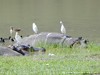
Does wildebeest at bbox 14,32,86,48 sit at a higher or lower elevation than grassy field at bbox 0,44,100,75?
lower

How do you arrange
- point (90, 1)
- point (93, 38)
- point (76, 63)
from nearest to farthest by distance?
point (76, 63)
point (93, 38)
point (90, 1)

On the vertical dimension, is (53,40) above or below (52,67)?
below

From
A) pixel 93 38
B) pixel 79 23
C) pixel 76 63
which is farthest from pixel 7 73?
pixel 79 23

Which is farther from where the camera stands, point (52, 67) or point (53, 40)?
point (53, 40)

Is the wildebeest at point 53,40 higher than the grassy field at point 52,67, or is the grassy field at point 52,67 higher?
the grassy field at point 52,67

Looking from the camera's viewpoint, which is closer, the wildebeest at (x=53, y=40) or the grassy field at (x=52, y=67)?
the grassy field at (x=52, y=67)

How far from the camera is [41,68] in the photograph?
33.1 feet

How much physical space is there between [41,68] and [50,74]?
858 mm

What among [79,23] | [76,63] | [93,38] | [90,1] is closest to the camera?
[76,63]

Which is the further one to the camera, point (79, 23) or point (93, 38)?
point (79, 23)

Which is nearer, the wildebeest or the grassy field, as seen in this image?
the grassy field

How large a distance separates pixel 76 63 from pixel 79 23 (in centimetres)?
1951

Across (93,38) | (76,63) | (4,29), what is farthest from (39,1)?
(76,63)

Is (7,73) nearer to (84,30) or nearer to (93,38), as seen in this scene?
(93,38)
